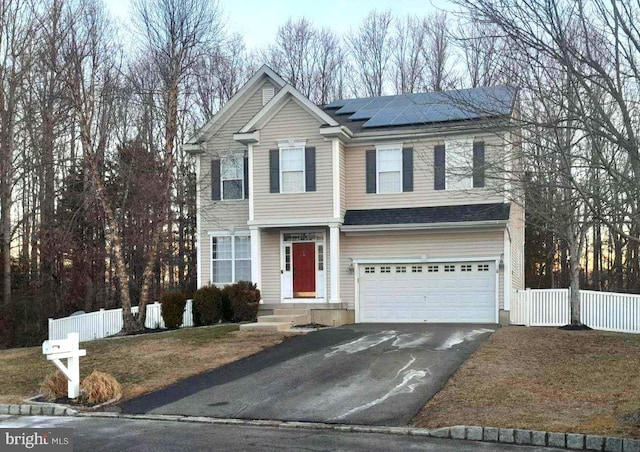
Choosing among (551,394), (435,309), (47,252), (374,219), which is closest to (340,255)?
(374,219)

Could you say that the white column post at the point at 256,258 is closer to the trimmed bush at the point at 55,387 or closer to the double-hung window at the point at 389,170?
the double-hung window at the point at 389,170

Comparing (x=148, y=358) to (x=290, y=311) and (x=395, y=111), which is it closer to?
(x=290, y=311)

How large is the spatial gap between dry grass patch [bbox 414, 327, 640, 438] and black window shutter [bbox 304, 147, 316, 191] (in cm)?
816

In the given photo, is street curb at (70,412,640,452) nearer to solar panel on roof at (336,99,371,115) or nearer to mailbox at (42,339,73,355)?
mailbox at (42,339,73,355)

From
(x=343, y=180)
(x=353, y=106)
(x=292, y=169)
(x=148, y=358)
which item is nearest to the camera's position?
(x=148, y=358)

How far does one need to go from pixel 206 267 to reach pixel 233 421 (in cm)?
1377

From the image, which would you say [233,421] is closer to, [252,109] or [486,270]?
[486,270]

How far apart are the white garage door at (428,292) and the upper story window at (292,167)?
10.9ft

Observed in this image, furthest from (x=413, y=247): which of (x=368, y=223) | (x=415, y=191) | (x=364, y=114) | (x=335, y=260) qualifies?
(x=364, y=114)

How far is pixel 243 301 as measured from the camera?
20.9m

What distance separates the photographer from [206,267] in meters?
23.2

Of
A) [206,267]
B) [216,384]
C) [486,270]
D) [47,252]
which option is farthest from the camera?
[47,252]

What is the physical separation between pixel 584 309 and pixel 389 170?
7297 mm

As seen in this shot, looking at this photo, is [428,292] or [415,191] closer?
[428,292]
